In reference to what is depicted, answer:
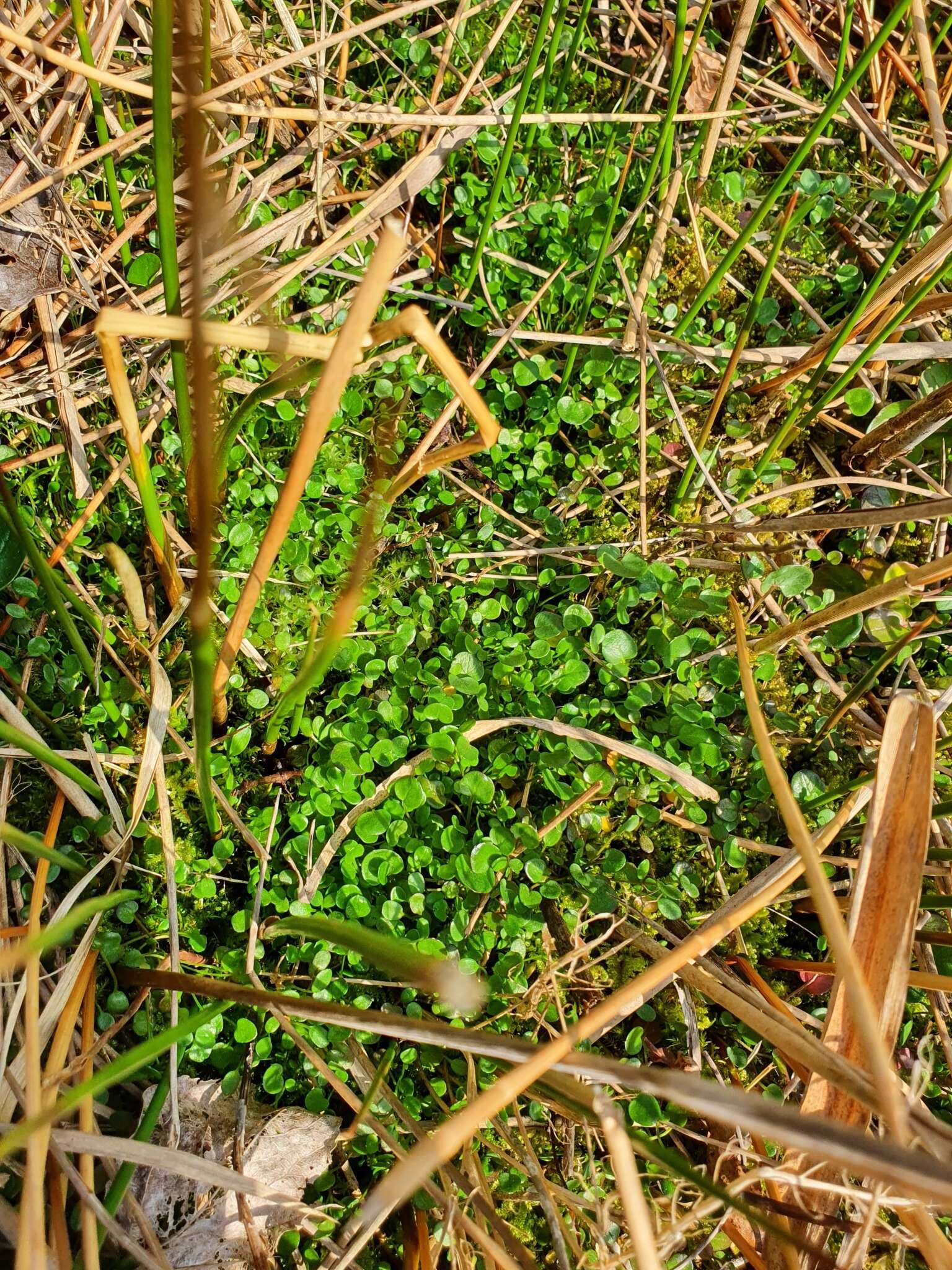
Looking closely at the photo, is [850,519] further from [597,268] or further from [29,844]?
[29,844]

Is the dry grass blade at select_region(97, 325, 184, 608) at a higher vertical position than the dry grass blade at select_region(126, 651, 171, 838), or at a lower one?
higher

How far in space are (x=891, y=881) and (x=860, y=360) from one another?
1.04 metres

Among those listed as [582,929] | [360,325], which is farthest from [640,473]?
[360,325]

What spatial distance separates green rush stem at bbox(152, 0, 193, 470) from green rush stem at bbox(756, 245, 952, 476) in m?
1.26

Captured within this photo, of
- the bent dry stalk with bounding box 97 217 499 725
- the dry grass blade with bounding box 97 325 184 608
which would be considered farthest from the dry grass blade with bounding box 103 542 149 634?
the bent dry stalk with bounding box 97 217 499 725

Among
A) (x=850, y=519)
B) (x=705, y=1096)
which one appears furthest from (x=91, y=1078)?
(x=850, y=519)

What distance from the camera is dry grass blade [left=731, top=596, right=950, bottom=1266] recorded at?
0.84 meters

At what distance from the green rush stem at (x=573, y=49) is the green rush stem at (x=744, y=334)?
56 centimetres

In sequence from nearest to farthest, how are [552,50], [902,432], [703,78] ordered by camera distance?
[552,50] → [902,432] → [703,78]

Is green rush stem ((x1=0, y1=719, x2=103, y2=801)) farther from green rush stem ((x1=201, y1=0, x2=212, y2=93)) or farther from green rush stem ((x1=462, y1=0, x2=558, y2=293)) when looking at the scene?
green rush stem ((x1=462, y1=0, x2=558, y2=293))

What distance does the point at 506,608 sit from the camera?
1.91m

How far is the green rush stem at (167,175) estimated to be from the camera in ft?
2.97

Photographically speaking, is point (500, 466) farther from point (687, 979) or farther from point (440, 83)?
point (687, 979)

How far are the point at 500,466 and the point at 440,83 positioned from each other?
3.17ft
